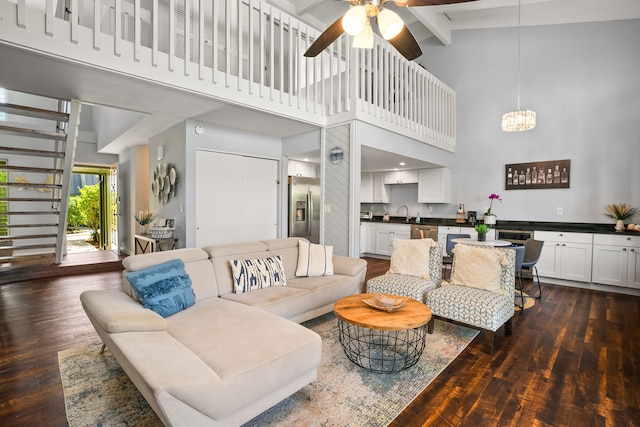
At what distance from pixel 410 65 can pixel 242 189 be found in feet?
11.6

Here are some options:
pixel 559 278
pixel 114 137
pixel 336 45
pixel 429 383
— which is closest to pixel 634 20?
pixel 559 278

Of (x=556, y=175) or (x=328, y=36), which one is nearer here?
(x=328, y=36)

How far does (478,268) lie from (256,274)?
87.0 inches

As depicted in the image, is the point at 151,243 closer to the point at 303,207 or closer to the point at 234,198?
the point at 234,198

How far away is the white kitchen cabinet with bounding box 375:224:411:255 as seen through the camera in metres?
6.61

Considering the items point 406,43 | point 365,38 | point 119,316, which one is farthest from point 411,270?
point 119,316

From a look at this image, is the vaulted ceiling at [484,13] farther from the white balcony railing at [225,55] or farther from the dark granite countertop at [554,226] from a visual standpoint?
the dark granite countertop at [554,226]

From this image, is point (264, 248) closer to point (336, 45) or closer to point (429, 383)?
point (429, 383)

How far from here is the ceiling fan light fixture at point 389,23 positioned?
6.81 ft

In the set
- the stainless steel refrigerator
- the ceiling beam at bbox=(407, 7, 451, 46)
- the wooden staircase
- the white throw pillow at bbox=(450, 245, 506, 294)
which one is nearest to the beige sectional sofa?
the white throw pillow at bbox=(450, 245, 506, 294)

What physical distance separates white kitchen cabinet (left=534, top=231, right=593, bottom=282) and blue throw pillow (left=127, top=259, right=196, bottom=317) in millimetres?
5255

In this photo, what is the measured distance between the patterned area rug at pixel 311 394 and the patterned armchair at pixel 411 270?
70 cm

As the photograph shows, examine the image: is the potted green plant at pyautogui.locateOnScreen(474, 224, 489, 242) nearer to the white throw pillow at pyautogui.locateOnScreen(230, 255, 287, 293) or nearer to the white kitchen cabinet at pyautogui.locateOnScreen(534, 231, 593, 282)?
the white kitchen cabinet at pyautogui.locateOnScreen(534, 231, 593, 282)

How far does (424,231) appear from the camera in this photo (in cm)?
632
